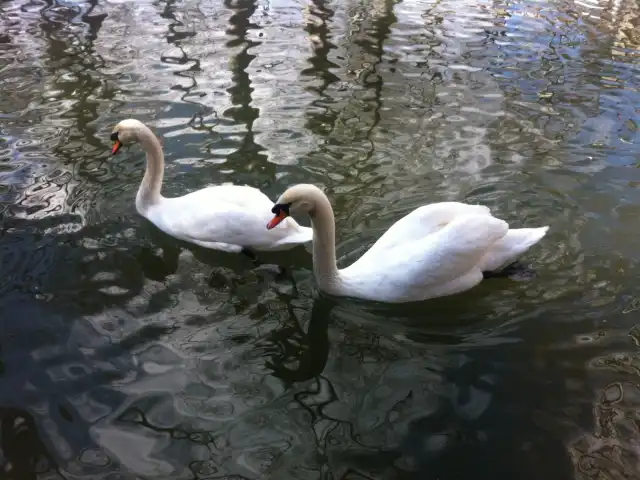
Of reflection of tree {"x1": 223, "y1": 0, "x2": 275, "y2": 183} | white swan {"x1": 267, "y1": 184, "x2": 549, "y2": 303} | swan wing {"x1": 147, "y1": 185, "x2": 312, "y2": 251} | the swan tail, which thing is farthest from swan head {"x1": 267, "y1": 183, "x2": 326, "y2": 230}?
reflection of tree {"x1": 223, "y1": 0, "x2": 275, "y2": 183}

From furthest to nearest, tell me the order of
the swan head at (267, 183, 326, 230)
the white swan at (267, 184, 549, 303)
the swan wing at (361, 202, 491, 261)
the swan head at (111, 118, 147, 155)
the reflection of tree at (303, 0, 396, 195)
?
the reflection of tree at (303, 0, 396, 195)
the swan head at (111, 118, 147, 155)
the swan wing at (361, 202, 491, 261)
the white swan at (267, 184, 549, 303)
the swan head at (267, 183, 326, 230)

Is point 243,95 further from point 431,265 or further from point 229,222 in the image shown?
point 431,265

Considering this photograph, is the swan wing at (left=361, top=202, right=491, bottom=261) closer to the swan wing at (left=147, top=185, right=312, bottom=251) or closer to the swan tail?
the swan tail

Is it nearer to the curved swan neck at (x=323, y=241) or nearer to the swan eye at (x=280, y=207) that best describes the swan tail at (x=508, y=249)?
the curved swan neck at (x=323, y=241)

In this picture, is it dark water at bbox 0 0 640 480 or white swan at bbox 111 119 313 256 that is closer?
dark water at bbox 0 0 640 480

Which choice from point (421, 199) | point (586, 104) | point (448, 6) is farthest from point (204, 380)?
point (448, 6)

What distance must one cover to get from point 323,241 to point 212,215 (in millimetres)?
1167

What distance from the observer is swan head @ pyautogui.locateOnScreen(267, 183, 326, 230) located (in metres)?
4.29

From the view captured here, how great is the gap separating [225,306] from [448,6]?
10.2 meters

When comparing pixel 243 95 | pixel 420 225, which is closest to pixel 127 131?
pixel 420 225

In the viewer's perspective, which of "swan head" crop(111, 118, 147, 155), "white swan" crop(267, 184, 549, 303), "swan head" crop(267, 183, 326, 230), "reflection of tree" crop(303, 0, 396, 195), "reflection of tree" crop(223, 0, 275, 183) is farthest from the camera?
"reflection of tree" crop(303, 0, 396, 195)

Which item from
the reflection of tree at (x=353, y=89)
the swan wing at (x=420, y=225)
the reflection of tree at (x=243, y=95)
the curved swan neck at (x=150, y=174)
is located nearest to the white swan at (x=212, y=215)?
the curved swan neck at (x=150, y=174)

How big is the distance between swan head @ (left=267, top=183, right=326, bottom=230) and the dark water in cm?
81

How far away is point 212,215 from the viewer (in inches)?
Answer: 205
